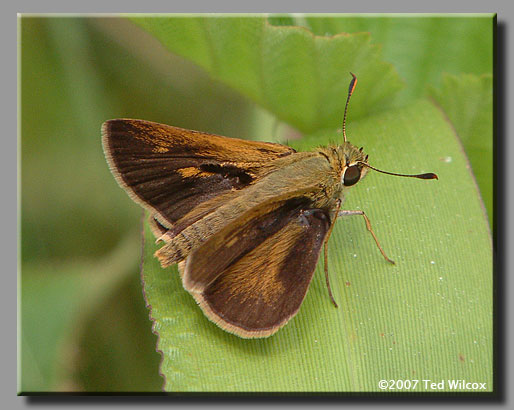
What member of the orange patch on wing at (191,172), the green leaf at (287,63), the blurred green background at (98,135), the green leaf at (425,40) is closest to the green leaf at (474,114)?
the blurred green background at (98,135)

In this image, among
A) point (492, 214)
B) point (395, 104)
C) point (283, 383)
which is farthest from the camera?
point (395, 104)

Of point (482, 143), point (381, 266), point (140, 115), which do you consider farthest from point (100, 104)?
point (482, 143)

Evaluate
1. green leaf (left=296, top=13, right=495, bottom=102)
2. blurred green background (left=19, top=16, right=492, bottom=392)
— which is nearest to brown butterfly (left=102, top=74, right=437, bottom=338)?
blurred green background (left=19, top=16, right=492, bottom=392)

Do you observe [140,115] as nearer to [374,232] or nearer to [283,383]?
[374,232]

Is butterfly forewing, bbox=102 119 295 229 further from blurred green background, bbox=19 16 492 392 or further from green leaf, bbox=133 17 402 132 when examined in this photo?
blurred green background, bbox=19 16 492 392

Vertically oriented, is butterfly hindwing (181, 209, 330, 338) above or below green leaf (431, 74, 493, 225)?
below

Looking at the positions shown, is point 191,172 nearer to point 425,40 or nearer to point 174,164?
point 174,164
